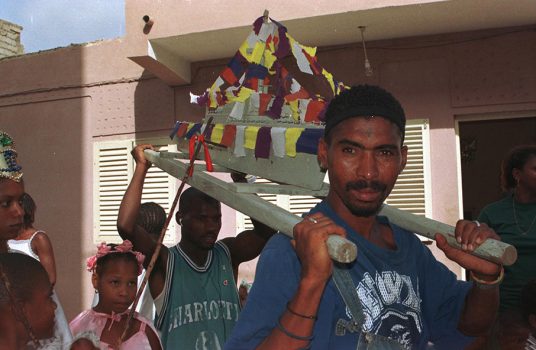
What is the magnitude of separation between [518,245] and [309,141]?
6.31 ft

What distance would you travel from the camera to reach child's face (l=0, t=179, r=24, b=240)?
2.43 m

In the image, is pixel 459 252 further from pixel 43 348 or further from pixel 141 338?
pixel 141 338

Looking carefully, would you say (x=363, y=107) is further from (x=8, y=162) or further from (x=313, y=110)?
(x=8, y=162)

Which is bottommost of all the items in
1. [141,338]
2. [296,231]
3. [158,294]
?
[141,338]

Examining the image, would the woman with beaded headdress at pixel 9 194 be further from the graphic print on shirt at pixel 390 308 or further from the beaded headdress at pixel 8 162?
the graphic print on shirt at pixel 390 308

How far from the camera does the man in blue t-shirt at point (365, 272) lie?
1.25 metres

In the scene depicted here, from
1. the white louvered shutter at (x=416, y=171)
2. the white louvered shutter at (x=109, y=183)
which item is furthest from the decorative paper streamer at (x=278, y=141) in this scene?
the white louvered shutter at (x=109, y=183)

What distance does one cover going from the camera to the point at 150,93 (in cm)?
670

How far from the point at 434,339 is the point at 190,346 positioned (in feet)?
3.76

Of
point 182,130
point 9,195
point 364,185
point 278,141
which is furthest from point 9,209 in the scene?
point 364,185

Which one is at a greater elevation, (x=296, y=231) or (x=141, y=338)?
(x=296, y=231)

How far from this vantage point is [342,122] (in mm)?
1471

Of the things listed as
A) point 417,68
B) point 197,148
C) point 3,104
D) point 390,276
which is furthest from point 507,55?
point 3,104

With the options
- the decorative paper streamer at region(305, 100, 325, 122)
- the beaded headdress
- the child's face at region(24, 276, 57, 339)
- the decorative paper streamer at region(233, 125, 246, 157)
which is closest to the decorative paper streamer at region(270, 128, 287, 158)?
the decorative paper streamer at region(233, 125, 246, 157)
